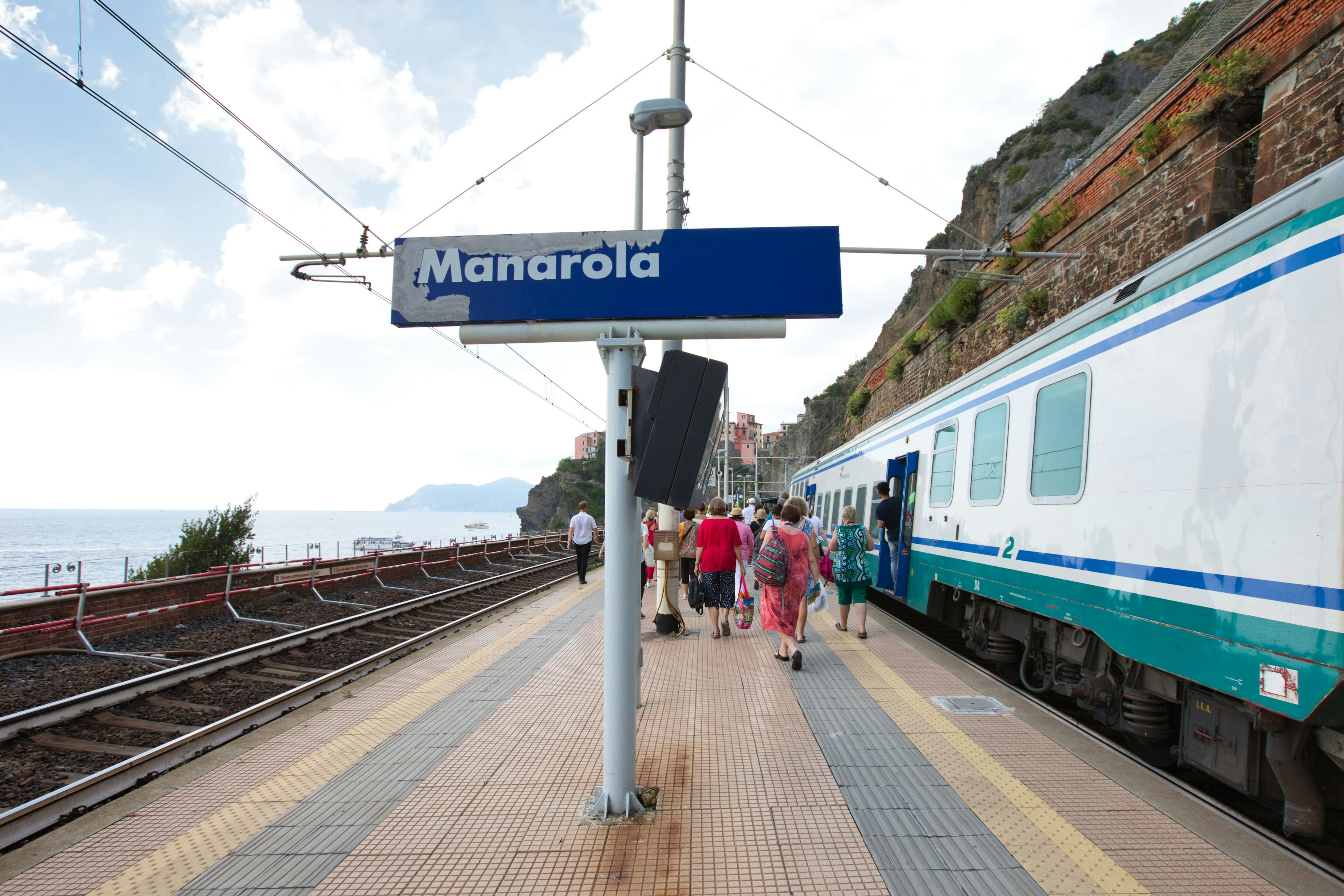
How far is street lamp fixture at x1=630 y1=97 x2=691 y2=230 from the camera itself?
5.52m

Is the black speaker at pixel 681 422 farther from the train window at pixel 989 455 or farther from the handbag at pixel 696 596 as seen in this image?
the handbag at pixel 696 596

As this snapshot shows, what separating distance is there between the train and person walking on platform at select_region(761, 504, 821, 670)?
1.68m

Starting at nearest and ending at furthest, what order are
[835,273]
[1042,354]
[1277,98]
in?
[835,273] < [1042,354] < [1277,98]

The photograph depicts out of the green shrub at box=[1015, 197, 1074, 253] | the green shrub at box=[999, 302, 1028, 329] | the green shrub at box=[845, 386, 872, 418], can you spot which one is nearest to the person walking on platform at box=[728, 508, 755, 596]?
the green shrub at box=[1015, 197, 1074, 253]

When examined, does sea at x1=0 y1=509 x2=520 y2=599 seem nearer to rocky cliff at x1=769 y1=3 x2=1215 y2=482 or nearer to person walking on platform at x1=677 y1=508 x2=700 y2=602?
person walking on platform at x1=677 y1=508 x2=700 y2=602

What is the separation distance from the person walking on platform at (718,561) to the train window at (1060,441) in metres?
3.57

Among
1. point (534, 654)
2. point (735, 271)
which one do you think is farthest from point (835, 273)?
point (534, 654)

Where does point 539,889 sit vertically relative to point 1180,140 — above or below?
below

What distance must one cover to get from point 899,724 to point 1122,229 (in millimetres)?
10932

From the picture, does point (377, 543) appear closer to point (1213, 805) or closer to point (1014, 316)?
point (1014, 316)

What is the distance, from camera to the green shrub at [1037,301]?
1497cm

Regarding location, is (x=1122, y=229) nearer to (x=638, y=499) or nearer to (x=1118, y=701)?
(x=1118, y=701)

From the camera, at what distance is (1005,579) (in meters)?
6.12

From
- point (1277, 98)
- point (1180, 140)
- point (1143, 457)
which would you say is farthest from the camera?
point (1180, 140)
